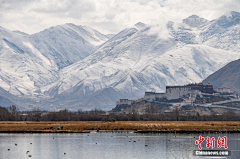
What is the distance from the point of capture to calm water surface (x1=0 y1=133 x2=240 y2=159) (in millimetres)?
92688

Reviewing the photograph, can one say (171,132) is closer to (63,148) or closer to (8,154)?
(63,148)

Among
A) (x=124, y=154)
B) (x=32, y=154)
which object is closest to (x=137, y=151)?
(x=124, y=154)

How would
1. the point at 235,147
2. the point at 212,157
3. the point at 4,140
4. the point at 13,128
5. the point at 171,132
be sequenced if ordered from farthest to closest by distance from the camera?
1. the point at 13,128
2. the point at 171,132
3. the point at 4,140
4. the point at 235,147
5. the point at 212,157

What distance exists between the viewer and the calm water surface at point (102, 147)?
304 feet

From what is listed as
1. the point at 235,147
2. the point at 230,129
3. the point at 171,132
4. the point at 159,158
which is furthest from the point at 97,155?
the point at 230,129

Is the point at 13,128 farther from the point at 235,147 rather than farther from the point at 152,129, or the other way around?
the point at 235,147

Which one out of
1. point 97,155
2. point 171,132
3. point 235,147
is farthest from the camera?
point 171,132

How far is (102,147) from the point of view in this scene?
105m

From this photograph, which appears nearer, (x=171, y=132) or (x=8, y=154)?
(x=8, y=154)

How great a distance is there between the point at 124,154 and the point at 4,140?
1371 inches

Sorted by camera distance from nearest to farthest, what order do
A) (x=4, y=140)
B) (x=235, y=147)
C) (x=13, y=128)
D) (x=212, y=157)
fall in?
(x=212, y=157), (x=235, y=147), (x=4, y=140), (x=13, y=128)

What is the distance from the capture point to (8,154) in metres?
94.7

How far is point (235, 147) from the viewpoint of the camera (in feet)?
336

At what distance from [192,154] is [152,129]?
55724mm
